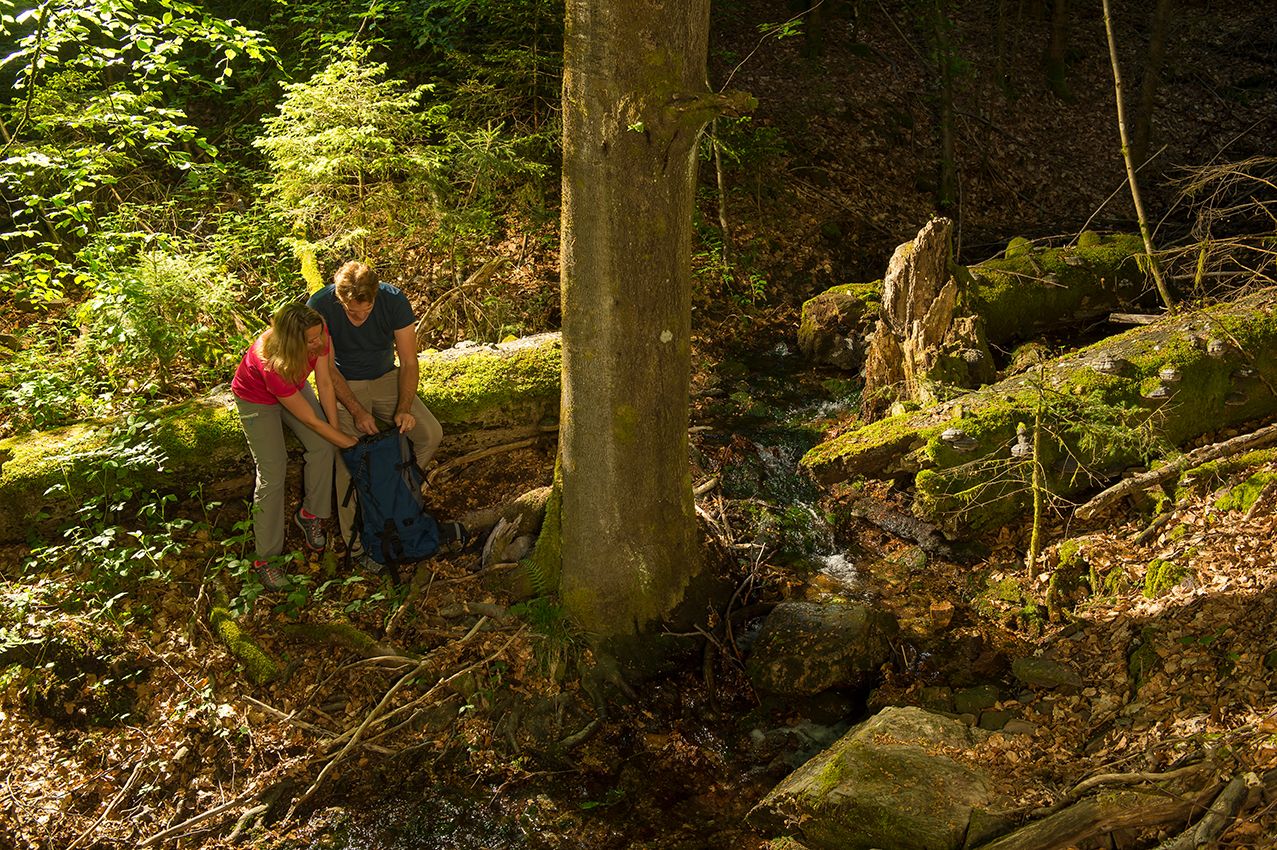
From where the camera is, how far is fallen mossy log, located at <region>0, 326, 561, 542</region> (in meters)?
5.32

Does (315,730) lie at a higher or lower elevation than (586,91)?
lower

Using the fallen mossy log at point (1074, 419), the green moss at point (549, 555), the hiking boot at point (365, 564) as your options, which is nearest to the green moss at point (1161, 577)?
the fallen mossy log at point (1074, 419)

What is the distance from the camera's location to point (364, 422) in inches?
217

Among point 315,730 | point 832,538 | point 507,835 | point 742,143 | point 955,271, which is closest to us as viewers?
point 507,835

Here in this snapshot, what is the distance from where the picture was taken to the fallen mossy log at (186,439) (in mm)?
5320

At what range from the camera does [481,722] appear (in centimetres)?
498

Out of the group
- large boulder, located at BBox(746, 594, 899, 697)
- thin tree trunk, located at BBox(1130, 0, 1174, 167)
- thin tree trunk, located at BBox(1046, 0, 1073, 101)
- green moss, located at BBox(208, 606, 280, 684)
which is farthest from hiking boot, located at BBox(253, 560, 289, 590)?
thin tree trunk, located at BBox(1046, 0, 1073, 101)

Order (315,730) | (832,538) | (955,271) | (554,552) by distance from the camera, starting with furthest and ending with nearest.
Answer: (955,271)
(832,538)
(554,552)
(315,730)

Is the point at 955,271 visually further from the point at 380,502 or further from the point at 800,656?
the point at 380,502

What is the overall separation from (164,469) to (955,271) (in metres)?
6.93

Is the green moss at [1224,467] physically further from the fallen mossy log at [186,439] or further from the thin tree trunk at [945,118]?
the thin tree trunk at [945,118]

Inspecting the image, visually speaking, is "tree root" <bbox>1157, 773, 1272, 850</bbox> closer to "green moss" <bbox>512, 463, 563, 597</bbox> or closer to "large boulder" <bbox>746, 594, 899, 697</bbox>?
"large boulder" <bbox>746, 594, 899, 697</bbox>

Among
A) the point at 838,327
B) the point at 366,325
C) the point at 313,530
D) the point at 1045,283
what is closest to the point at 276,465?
the point at 313,530

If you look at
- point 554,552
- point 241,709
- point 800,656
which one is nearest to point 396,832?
point 241,709
